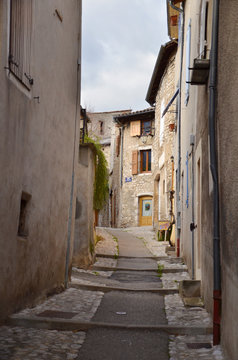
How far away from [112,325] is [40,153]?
2553 millimetres

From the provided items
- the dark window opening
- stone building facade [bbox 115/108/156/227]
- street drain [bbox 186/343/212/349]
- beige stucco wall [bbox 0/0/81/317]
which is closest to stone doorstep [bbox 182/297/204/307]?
street drain [bbox 186/343/212/349]

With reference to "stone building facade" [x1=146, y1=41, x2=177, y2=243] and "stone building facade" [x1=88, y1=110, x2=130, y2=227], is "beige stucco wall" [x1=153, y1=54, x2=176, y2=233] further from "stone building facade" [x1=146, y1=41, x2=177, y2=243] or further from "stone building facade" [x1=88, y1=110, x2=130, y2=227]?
"stone building facade" [x1=88, y1=110, x2=130, y2=227]

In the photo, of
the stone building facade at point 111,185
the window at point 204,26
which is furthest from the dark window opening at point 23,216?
the stone building facade at point 111,185

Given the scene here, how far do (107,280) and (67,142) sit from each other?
2.85 meters

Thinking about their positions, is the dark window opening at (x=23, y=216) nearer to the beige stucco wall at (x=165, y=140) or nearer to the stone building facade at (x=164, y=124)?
the stone building facade at (x=164, y=124)

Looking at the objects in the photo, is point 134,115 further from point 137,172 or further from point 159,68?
point 159,68

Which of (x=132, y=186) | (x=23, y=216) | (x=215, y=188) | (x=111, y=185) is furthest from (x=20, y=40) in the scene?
(x=111, y=185)

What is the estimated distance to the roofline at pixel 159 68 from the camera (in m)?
18.4

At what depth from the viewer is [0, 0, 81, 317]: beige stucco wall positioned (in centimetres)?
534

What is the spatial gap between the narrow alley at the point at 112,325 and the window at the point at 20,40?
288 centimetres

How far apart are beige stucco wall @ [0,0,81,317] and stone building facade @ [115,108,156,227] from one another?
16714mm

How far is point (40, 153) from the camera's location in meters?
6.60

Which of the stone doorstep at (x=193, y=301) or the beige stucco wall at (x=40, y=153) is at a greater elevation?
the beige stucco wall at (x=40, y=153)

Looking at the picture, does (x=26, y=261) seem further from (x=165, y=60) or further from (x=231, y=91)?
(x=165, y=60)
